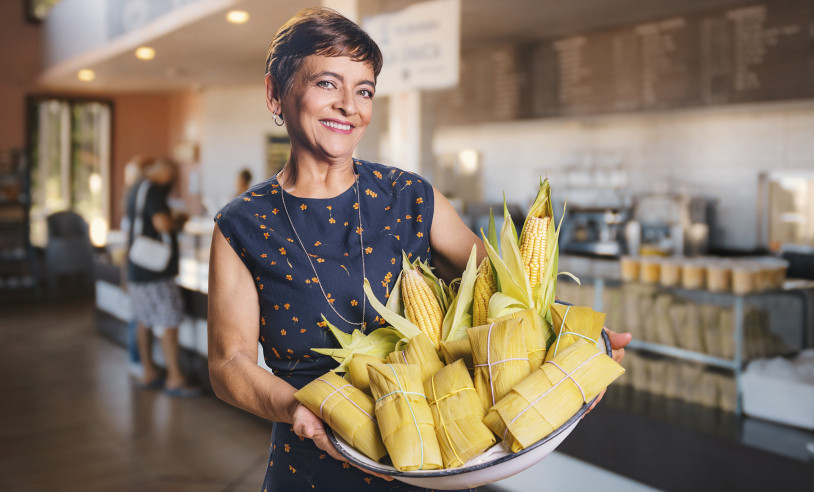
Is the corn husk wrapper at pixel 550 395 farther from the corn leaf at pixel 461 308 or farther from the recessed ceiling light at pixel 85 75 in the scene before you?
the recessed ceiling light at pixel 85 75

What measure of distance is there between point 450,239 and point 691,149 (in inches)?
174

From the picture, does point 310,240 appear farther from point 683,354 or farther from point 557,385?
point 683,354

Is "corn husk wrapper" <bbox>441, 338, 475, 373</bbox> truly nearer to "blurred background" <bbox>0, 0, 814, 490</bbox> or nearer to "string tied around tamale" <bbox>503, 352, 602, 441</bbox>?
"string tied around tamale" <bbox>503, 352, 602, 441</bbox>

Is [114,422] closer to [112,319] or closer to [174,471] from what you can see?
[174,471]

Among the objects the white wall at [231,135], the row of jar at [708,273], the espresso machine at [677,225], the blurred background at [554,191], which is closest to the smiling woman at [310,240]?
the blurred background at [554,191]

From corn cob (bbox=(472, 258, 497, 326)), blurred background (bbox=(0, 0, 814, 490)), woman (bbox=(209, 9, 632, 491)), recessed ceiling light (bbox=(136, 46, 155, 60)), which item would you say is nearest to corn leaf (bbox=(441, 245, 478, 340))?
corn cob (bbox=(472, 258, 497, 326))

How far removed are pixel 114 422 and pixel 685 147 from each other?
177 inches

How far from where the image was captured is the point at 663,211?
500 cm

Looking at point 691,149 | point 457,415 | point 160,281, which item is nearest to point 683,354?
point 457,415

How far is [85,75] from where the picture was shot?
822cm

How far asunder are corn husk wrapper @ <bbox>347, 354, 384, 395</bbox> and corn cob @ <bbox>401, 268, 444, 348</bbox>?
0.12 meters

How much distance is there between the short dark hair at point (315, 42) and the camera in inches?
42.6

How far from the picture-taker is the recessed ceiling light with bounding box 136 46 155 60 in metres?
6.26

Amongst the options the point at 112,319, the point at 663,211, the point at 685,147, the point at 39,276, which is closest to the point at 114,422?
the point at 112,319
